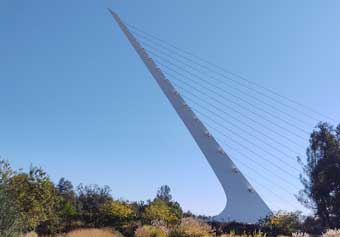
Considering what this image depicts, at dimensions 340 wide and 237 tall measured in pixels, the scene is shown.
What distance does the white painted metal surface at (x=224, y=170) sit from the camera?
30.7m

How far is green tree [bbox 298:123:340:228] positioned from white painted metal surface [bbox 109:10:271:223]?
167 inches

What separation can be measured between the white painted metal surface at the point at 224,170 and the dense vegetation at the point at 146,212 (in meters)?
2.36

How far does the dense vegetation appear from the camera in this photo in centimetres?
1858

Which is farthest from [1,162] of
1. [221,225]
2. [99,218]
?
[99,218]

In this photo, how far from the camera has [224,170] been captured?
110ft

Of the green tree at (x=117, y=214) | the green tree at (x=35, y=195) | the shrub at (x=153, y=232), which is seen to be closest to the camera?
the shrub at (x=153, y=232)

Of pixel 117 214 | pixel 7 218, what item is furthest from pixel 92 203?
pixel 7 218

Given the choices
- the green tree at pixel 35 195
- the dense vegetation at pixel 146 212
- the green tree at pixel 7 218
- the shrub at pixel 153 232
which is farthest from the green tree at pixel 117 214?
the green tree at pixel 7 218

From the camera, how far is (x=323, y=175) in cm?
3212

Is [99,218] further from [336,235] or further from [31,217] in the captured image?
[336,235]

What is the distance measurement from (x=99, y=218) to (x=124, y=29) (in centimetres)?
1735

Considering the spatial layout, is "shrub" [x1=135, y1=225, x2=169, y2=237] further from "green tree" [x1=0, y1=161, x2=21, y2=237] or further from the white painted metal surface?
the white painted metal surface

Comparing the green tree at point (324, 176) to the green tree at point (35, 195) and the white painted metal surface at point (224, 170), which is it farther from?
the green tree at point (35, 195)

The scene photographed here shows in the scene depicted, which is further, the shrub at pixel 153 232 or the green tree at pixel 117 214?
the green tree at pixel 117 214
